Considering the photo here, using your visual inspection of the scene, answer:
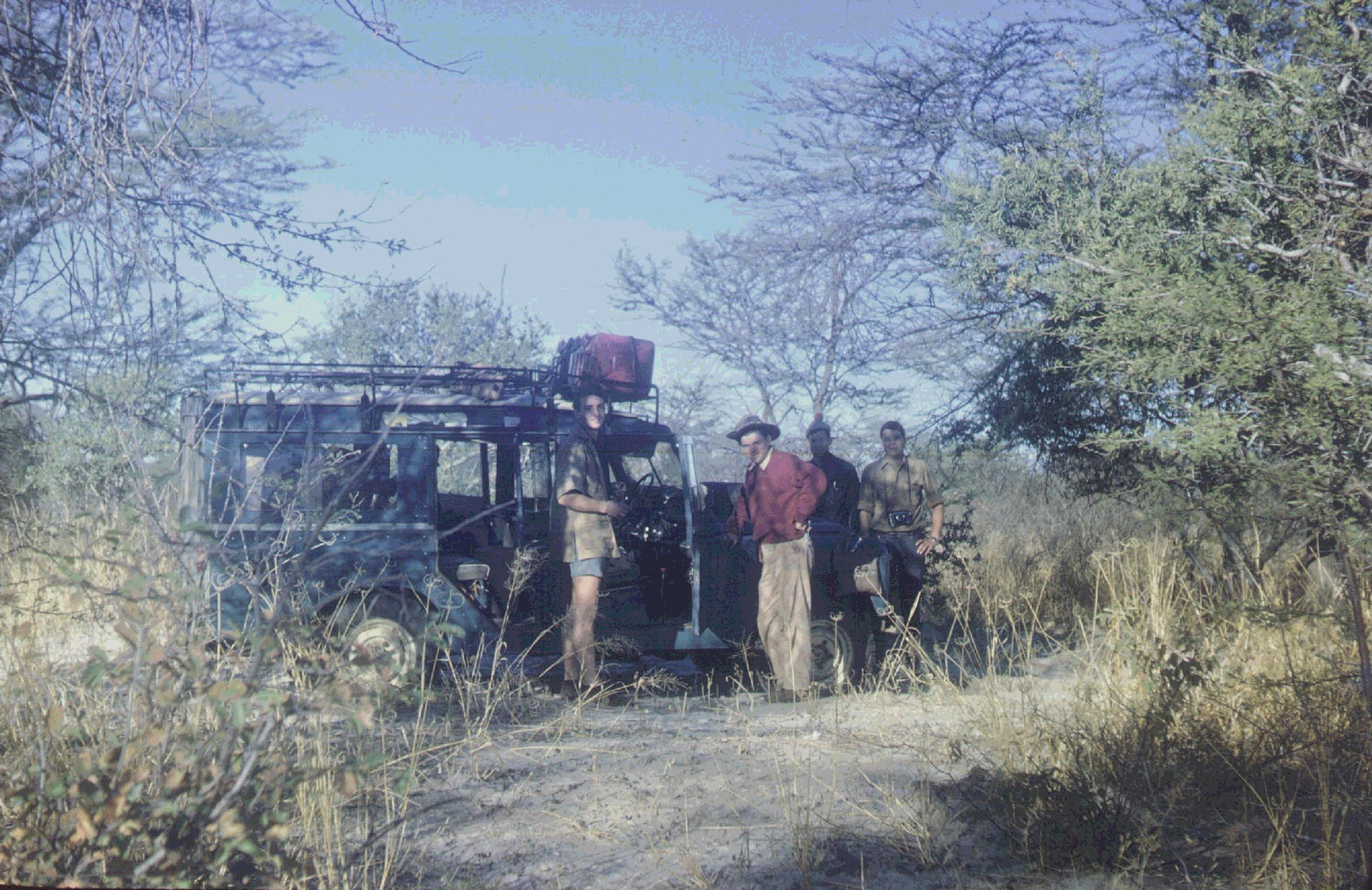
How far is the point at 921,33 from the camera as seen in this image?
1267 cm

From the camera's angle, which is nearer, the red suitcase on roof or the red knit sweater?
the red knit sweater

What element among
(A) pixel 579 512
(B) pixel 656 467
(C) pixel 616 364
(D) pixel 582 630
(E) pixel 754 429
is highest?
(C) pixel 616 364

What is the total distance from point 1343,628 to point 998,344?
544 cm

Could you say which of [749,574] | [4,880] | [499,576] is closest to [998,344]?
[749,574]

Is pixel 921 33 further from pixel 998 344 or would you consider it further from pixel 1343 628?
pixel 1343 628

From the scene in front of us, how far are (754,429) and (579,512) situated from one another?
1.23 m

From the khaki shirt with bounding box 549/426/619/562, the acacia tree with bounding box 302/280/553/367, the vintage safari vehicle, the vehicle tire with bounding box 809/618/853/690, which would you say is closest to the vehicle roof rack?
the vintage safari vehicle

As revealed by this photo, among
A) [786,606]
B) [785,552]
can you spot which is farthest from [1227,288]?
[786,606]

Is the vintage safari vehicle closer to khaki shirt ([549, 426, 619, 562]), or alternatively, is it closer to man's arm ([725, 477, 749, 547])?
man's arm ([725, 477, 749, 547])

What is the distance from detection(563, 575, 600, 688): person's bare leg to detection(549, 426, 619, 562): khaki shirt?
16cm

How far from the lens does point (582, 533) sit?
644 centimetres

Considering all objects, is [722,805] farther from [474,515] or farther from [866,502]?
[866,502]

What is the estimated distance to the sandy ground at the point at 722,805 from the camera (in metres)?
3.41

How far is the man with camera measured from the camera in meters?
7.98
